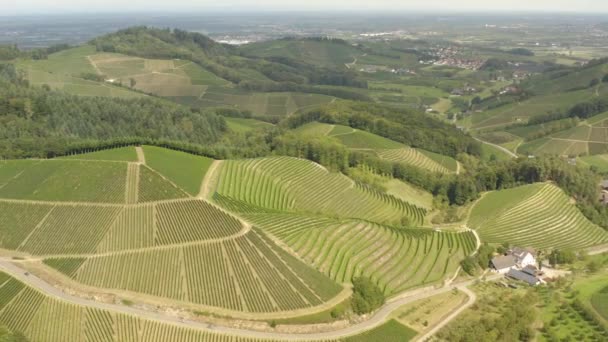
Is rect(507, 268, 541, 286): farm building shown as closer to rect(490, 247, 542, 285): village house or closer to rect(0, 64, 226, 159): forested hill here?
rect(490, 247, 542, 285): village house

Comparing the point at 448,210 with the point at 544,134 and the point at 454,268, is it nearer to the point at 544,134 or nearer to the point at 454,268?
the point at 454,268

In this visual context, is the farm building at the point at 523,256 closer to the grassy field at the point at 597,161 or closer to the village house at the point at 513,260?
the village house at the point at 513,260

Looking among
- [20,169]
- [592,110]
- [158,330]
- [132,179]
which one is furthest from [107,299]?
[592,110]

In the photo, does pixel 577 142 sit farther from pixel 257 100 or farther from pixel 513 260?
pixel 257 100

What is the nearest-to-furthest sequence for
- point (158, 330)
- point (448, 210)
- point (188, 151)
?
point (158, 330), point (448, 210), point (188, 151)

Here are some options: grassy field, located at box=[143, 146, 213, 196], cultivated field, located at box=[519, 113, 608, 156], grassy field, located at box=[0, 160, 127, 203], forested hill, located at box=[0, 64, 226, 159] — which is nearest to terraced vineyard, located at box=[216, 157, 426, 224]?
grassy field, located at box=[143, 146, 213, 196]

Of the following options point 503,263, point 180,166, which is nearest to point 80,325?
point 180,166

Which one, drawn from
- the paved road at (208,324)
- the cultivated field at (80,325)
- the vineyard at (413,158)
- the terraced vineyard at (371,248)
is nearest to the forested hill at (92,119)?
the paved road at (208,324)
